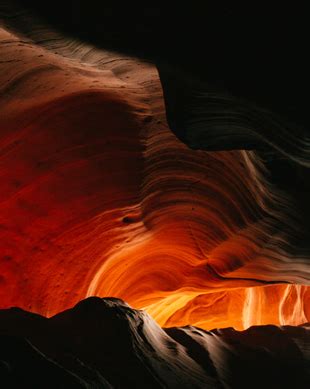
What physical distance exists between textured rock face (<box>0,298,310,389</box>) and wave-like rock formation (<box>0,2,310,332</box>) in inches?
30.4

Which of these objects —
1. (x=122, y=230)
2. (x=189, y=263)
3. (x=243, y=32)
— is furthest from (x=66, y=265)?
(x=243, y=32)

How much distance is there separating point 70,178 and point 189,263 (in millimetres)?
1157

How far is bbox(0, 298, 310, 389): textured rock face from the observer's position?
175 cm

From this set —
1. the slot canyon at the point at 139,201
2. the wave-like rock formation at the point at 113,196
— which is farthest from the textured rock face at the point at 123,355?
the wave-like rock formation at the point at 113,196

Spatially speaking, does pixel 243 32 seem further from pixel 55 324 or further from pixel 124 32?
pixel 55 324

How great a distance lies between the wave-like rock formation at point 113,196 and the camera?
2.96m

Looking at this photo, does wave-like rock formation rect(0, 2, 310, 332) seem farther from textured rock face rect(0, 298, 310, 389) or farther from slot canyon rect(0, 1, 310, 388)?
textured rock face rect(0, 298, 310, 389)

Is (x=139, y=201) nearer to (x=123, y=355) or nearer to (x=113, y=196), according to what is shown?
(x=113, y=196)

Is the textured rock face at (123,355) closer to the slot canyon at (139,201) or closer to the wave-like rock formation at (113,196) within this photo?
the slot canyon at (139,201)

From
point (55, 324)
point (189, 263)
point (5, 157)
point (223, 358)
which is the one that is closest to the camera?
point (55, 324)

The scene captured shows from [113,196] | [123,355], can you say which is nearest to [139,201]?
[113,196]

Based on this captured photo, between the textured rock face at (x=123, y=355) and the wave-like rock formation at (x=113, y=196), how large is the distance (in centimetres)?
77

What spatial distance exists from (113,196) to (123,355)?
4.10 ft

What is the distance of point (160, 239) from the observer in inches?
135
